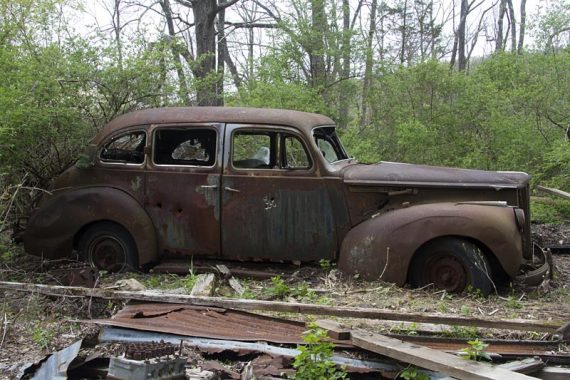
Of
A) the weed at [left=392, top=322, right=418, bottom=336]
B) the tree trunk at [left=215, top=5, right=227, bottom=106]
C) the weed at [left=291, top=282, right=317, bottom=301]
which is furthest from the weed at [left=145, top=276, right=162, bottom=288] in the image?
the tree trunk at [left=215, top=5, right=227, bottom=106]

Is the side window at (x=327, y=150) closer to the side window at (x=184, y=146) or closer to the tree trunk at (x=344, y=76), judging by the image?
the side window at (x=184, y=146)

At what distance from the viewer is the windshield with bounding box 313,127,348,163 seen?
21.1ft

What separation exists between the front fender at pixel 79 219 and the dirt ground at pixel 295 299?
0.30 meters

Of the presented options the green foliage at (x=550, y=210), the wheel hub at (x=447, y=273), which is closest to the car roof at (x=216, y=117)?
the wheel hub at (x=447, y=273)

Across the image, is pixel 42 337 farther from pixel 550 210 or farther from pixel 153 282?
pixel 550 210

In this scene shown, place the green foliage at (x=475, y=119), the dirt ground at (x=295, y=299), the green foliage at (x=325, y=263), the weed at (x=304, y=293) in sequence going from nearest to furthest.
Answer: the dirt ground at (x=295, y=299), the weed at (x=304, y=293), the green foliage at (x=325, y=263), the green foliage at (x=475, y=119)

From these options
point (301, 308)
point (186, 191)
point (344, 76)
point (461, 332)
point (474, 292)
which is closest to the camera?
point (461, 332)

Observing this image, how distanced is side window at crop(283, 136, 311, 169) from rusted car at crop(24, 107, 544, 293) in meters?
0.02

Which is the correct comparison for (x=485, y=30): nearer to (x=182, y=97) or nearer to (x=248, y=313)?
(x=182, y=97)

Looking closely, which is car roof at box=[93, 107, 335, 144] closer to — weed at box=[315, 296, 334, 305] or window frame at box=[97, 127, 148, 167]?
window frame at box=[97, 127, 148, 167]

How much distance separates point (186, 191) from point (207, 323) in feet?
7.57

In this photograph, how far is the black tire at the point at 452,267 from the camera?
5.30 m

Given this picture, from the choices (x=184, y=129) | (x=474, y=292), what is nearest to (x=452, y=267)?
(x=474, y=292)

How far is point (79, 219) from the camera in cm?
647
